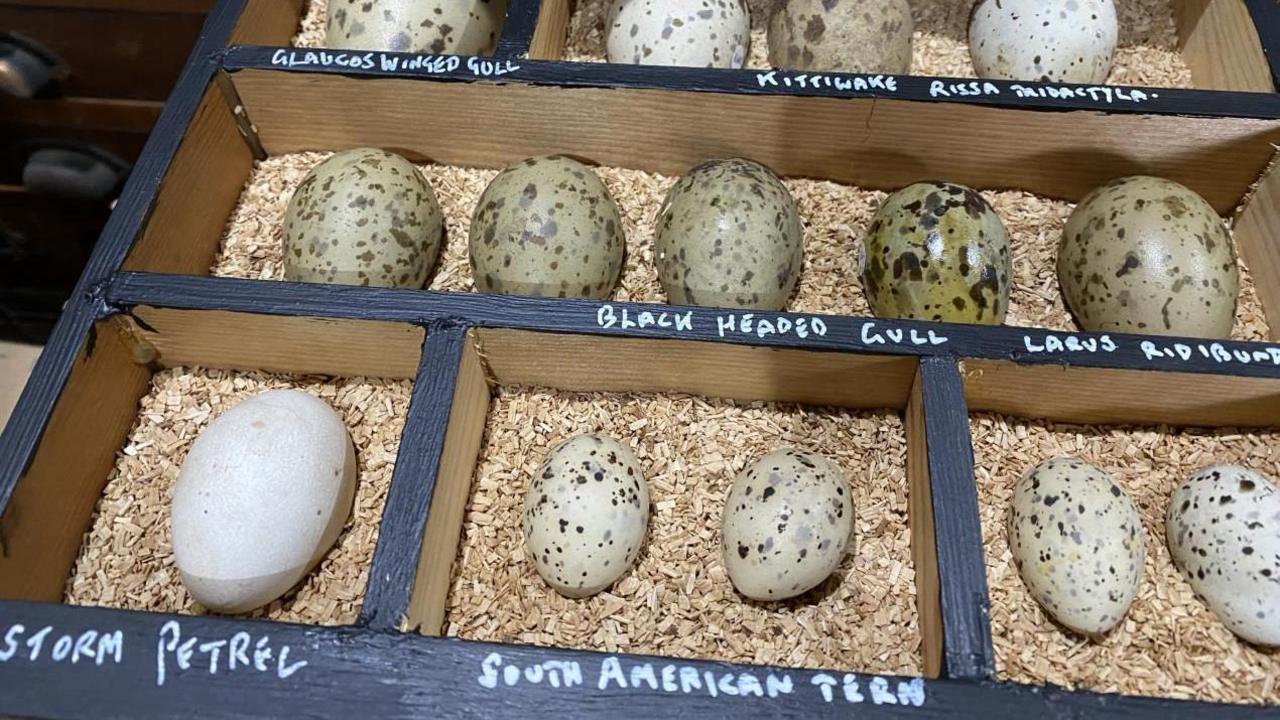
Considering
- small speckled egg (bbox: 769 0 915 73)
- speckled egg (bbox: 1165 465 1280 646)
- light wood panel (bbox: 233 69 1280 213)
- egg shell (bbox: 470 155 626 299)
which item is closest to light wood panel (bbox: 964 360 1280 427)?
speckled egg (bbox: 1165 465 1280 646)

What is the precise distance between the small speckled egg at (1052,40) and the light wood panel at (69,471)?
1.72 metres

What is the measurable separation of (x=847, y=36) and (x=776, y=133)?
0.90 ft

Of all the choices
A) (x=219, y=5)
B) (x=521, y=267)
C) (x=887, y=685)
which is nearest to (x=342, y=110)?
(x=219, y=5)

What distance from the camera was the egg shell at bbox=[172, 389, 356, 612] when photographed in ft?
3.91

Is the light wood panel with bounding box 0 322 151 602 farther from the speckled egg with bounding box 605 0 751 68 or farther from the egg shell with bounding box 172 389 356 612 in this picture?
the speckled egg with bounding box 605 0 751 68

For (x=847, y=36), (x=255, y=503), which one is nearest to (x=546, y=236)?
(x=255, y=503)

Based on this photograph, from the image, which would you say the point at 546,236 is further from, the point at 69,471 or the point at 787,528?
the point at 69,471

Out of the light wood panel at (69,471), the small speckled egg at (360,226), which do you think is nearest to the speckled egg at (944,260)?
the small speckled egg at (360,226)

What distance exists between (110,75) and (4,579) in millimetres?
1424

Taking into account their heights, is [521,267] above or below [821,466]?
above

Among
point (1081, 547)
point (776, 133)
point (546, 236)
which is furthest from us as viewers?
point (776, 133)

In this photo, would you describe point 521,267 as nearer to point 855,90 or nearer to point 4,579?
point 855,90

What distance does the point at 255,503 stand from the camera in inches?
46.9

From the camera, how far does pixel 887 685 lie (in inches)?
39.5
